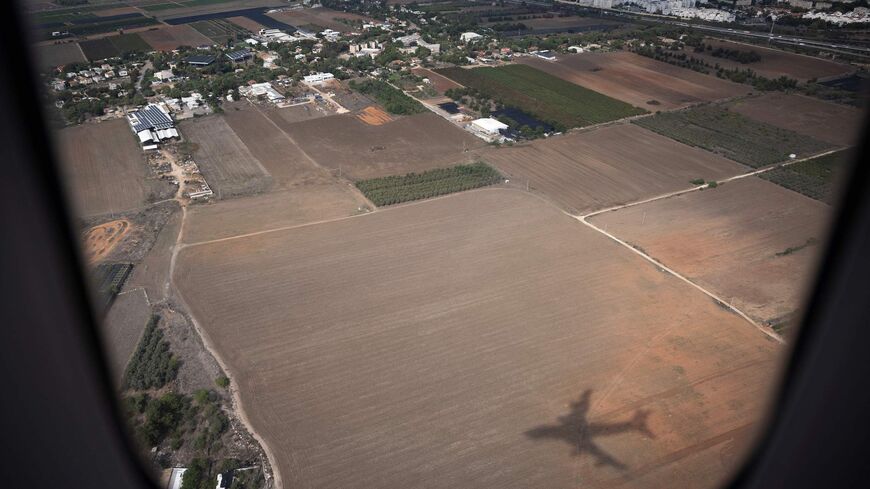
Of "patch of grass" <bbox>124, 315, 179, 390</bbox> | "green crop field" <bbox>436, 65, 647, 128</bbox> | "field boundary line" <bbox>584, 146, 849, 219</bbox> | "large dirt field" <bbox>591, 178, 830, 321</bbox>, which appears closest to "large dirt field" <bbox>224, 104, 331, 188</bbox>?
"patch of grass" <bbox>124, 315, 179, 390</bbox>

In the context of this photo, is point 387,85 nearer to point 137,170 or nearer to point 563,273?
point 137,170

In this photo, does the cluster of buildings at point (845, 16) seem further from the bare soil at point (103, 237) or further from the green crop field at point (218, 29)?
the bare soil at point (103, 237)

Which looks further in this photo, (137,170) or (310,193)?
(137,170)

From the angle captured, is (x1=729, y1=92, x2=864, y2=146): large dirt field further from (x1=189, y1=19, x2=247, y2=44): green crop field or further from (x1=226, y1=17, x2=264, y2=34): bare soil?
(x1=226, y1=17, x2=264, y2=34): bare soil

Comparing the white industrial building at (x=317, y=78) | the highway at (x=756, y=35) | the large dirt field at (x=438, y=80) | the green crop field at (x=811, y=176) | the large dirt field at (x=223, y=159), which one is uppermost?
the highway at (x=756, y=35)

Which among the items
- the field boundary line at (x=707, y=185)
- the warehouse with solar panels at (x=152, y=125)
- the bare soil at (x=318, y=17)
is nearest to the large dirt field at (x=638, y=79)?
the field boundary line at (x=707, y=185)

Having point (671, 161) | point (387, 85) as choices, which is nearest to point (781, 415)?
point (671, 161)

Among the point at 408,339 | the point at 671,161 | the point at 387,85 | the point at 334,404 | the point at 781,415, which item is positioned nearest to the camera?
the point at 781,415
